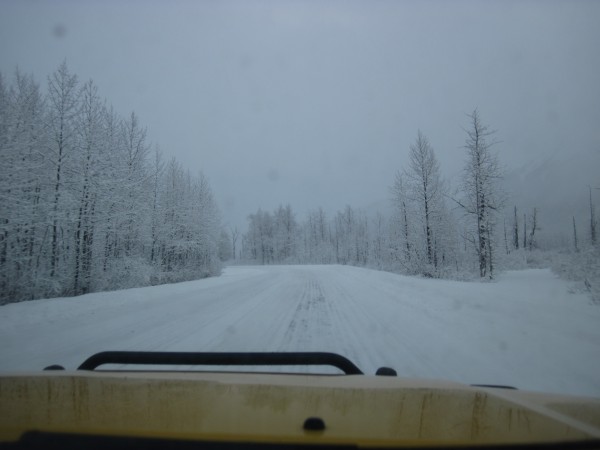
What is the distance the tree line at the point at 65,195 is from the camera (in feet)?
60.2

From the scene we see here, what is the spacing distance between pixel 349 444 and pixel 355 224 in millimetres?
95842

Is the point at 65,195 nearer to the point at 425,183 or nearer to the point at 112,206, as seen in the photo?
the point at 112,206

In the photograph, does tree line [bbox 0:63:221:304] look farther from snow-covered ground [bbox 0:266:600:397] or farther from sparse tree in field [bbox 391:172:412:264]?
sparse tree in field [bbox 391:172:412:264]

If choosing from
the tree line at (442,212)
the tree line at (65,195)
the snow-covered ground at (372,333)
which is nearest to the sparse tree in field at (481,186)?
the tree line at (442,212)

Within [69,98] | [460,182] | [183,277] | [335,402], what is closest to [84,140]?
[69,98]

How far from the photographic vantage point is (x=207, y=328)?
8289mm

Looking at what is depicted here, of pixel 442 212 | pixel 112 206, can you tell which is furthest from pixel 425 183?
pixel 112 206

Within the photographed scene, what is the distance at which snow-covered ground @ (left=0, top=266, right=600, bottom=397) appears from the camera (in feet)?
18.0

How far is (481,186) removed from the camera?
28.3 meters

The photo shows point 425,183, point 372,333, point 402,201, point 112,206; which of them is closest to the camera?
point 372,333

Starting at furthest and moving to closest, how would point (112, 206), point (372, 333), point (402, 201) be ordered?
point (402, 201)
point (112, 206)
point (372, 333)

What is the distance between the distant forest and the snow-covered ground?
4.71 meters

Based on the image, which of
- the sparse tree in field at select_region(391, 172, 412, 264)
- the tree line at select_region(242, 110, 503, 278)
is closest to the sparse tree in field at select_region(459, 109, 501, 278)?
the tree line at select_region(242, 110, 503, 278)

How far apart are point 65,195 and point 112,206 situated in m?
4.20
